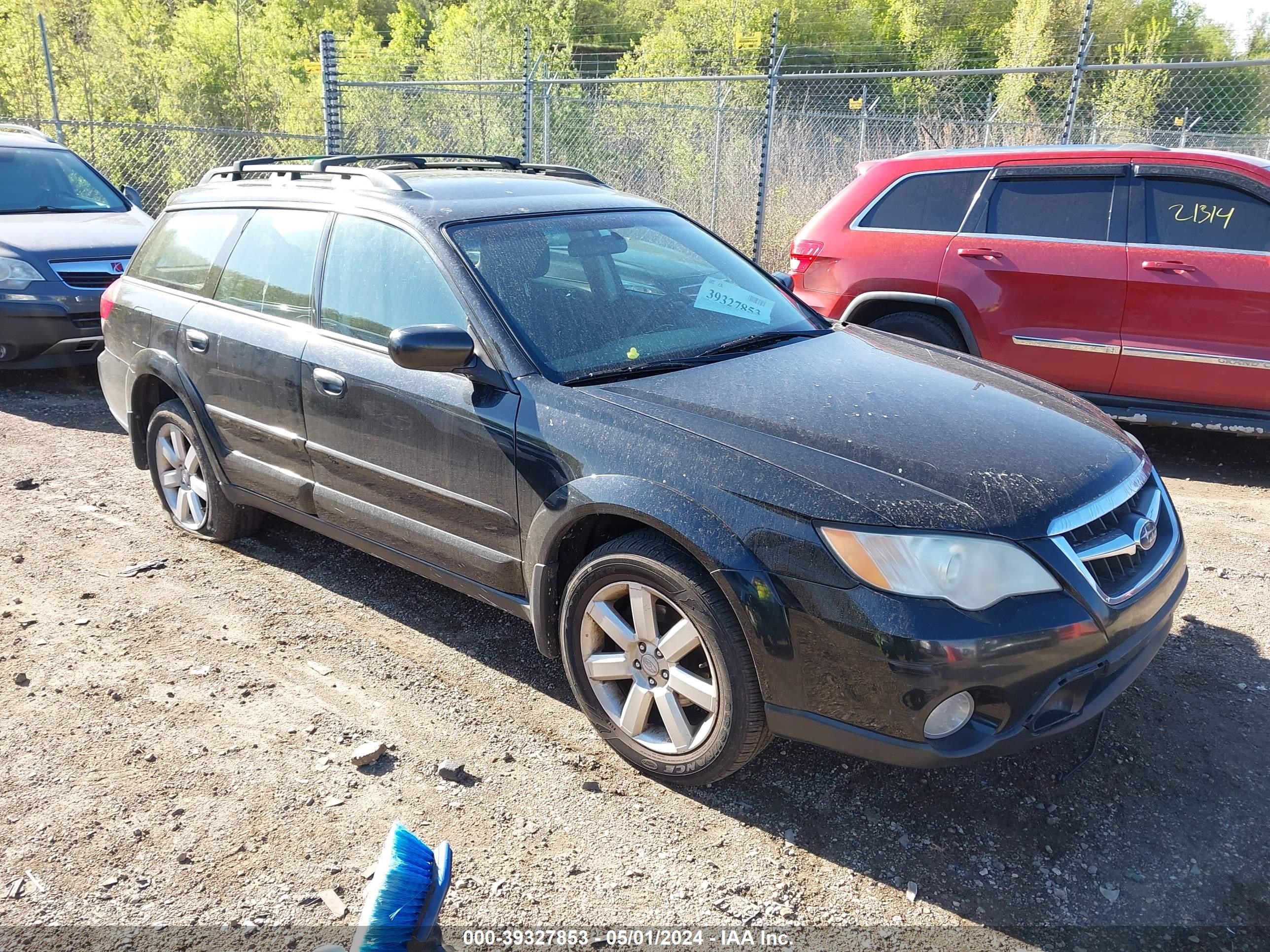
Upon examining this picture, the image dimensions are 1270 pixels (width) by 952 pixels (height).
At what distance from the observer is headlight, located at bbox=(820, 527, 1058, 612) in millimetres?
2424

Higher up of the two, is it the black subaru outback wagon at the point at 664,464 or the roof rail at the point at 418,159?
the roof rail at the point at 418,159

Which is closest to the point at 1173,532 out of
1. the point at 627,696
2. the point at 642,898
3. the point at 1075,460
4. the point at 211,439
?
the point at 1075,460

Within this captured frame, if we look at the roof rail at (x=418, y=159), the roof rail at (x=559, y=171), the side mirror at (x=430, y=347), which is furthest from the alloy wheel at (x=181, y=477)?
the roof rail at (x=559, y=171)

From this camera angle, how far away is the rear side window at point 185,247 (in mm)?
4418

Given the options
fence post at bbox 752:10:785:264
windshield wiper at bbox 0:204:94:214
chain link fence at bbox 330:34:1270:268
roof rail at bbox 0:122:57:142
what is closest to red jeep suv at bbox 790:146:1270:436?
chain link fence at bbox 330:34:1270:268

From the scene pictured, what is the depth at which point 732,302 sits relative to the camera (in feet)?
12.5

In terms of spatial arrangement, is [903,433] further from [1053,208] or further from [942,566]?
[1053,208]

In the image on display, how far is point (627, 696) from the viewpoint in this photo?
3.01 m

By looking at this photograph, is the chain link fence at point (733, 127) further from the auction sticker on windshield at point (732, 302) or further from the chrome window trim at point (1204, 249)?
the auction sticker on windshield at point (732, 302)

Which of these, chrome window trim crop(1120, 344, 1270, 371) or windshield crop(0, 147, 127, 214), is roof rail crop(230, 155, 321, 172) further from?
windshield crop(0, 147, 127, 214)

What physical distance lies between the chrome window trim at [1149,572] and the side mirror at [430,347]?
184cm

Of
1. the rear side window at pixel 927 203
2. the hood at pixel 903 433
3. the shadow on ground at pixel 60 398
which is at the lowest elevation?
the shadow on ground at pixel 60 398

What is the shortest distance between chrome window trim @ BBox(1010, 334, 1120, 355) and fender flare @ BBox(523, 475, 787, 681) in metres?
4.08

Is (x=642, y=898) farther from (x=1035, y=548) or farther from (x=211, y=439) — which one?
(x=211, y=439)
